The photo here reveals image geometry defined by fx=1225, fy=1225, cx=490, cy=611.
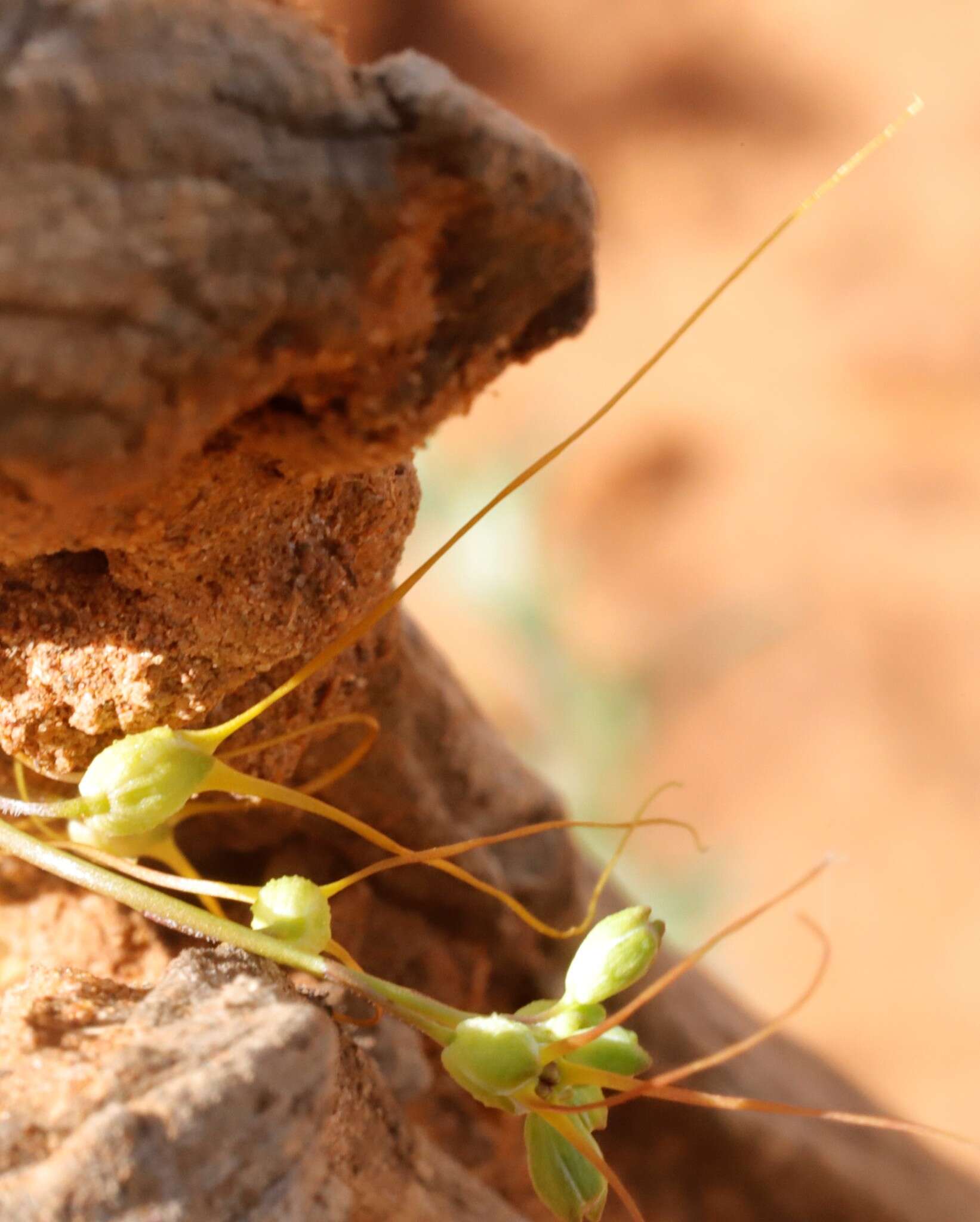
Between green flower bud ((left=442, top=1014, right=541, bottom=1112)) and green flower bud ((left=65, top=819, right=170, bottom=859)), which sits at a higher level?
green flower bud ((left=442, top=1014, right=541, bottom=1112))

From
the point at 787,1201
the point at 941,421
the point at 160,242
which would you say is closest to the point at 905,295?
the point at 941,421

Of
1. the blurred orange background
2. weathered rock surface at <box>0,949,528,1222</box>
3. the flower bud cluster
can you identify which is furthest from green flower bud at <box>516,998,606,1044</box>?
the blurred orange background

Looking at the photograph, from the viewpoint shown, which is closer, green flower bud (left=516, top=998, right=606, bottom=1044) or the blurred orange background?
green flower bud (left=516, top=998, right=606, bottom=1044)

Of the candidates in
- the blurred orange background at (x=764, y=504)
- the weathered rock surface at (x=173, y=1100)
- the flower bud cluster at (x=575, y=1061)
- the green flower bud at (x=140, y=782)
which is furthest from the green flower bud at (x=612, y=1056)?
the blurred orange background at (x=764, y=504)

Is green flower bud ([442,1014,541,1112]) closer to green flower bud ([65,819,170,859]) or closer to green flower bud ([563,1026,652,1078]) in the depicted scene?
green flower bud ([563,1026,652,1078])

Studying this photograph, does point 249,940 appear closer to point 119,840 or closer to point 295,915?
point 295,915

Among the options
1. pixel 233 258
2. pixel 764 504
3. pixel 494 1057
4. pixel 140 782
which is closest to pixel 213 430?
pixel 233 258
